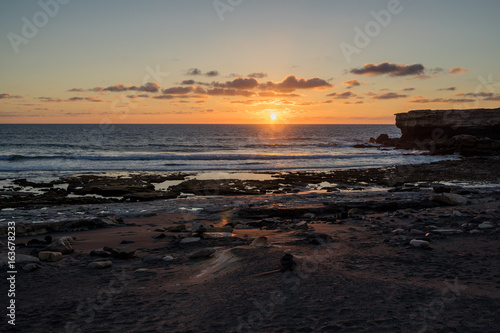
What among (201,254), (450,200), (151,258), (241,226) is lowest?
(241,226)

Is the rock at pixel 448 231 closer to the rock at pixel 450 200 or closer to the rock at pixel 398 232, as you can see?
the rock at pixel 398 232

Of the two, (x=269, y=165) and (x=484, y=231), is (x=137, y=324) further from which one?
(x=269, y=165)

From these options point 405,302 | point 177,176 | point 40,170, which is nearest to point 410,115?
point 177,176

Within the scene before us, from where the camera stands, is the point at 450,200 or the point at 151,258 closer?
the point at 151,258

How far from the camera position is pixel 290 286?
4812 mm

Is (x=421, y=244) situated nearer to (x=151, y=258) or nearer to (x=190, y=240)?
(x=190, y=240)

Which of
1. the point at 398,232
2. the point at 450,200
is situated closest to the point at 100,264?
the point at 398,232

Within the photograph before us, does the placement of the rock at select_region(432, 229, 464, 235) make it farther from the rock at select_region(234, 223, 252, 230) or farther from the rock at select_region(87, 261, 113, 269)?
the rock at select_region(87, 261, 113, 269)

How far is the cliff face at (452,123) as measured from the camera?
47156mm

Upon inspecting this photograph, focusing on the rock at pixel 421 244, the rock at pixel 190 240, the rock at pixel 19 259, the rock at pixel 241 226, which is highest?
the rock at pixel 421 244

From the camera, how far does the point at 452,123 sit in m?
49.3

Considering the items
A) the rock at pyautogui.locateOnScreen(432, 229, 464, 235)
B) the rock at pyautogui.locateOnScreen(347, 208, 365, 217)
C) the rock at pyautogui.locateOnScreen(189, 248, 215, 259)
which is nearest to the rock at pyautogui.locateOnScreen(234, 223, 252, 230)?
the rock at pyautogui.locateOnScreen(189, 248, 215, 259)

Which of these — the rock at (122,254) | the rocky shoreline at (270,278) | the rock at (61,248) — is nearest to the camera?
the rocky shoreline at (270,278)

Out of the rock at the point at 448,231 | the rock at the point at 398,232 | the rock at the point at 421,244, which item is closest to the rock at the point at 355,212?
the rock at the point at 398,232
